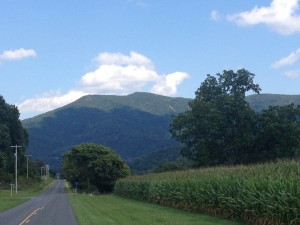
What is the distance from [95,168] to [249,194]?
80.9m

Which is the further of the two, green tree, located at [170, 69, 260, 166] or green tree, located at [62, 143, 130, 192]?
green tree, located at [62, 143, 130, 192]

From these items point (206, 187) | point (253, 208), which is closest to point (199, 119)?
point (206, 187)

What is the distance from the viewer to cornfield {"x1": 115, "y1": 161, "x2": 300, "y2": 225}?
1908cm

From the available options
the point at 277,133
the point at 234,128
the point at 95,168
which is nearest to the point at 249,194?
the point at 277,133

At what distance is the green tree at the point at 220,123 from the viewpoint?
65.2 meters

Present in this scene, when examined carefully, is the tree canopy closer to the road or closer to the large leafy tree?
the road

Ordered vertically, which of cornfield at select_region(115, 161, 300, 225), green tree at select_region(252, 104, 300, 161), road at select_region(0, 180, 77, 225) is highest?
green tree at select_region(252, 104, 300, 161)

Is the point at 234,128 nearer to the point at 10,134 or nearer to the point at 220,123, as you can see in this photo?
the point at 220,123

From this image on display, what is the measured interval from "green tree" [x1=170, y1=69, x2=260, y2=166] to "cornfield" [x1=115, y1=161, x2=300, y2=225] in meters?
25.9

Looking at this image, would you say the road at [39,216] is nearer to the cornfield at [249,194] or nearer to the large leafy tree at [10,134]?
the cornfield at [249,194]

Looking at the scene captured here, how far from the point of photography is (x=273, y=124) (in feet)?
204

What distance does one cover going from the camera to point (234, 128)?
2608 inches

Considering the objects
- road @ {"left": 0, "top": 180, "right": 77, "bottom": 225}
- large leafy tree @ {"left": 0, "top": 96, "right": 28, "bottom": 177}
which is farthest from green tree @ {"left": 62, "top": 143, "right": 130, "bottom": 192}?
road @ {"left": 0, "top": 180, "right": 77, "bottom": 225}

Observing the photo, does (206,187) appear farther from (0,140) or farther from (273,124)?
(0,140)
